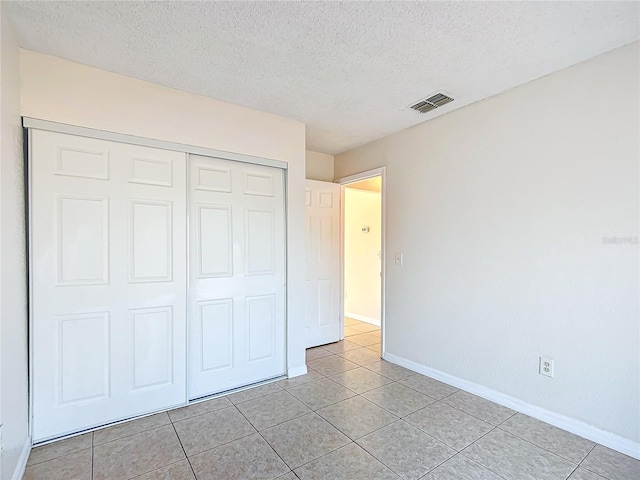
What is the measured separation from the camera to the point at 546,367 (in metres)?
2.28

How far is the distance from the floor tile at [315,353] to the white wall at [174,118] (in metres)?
0.50

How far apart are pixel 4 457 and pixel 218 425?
1109 mm

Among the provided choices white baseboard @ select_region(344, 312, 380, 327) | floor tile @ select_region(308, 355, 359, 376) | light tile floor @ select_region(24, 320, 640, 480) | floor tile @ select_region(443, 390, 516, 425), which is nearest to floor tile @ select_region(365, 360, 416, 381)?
floor tile @ select_region(308, 355, 359, 376)

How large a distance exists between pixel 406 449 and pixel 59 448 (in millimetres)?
2148

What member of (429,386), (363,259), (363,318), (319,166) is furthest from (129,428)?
(363,259)

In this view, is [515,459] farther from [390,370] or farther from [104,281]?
[104,281]

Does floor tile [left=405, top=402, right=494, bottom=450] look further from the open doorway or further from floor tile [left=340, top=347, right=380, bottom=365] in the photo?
the open doorway

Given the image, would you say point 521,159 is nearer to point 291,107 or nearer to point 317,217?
point 291,107

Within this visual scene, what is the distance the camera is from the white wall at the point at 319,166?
420cm

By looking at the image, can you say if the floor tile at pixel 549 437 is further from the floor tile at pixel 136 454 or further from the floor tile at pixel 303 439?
the floor tile at pixel 136 454

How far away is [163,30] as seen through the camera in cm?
183

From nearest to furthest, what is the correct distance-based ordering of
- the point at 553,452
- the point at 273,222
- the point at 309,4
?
the point at 309,4
the point at 553,452
the point at 273,222

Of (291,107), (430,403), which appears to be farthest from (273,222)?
(430,403)

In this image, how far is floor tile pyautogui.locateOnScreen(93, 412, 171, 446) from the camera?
209 centimetres
